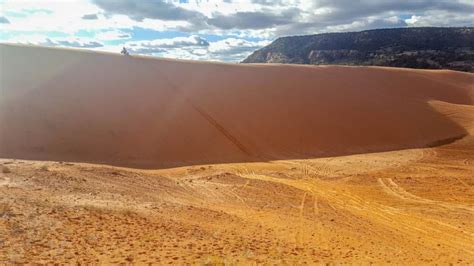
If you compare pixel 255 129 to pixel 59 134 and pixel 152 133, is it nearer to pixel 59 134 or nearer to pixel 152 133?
pixel 152 133

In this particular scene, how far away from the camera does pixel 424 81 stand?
41250 millimetres

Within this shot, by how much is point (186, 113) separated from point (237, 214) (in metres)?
14.8

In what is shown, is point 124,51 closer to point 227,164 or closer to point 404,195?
point 227,164

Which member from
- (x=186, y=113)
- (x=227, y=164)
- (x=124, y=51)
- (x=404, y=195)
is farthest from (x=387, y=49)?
(x=404, y=195)

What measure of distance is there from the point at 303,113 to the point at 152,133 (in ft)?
30.8

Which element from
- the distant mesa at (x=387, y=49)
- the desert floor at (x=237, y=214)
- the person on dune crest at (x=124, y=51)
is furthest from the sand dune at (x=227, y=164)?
the distant mesa at (x=387, y=49)

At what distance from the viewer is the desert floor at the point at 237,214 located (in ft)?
24.5

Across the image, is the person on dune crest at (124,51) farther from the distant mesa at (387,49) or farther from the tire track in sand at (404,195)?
the distant mesa at (387,49)

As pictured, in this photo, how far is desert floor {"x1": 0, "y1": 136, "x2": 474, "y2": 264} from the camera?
7461mm

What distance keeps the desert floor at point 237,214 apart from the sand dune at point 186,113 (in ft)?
12.4

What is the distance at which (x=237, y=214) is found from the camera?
11.0 metres

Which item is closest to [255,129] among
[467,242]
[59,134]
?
[59,134]

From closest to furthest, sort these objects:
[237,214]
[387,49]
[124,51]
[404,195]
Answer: [237,214], [404,195], [124,51], [387,49]

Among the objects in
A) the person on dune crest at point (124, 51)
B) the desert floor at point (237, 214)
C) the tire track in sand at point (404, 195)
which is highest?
the person on dune crest at point (124, 51)
